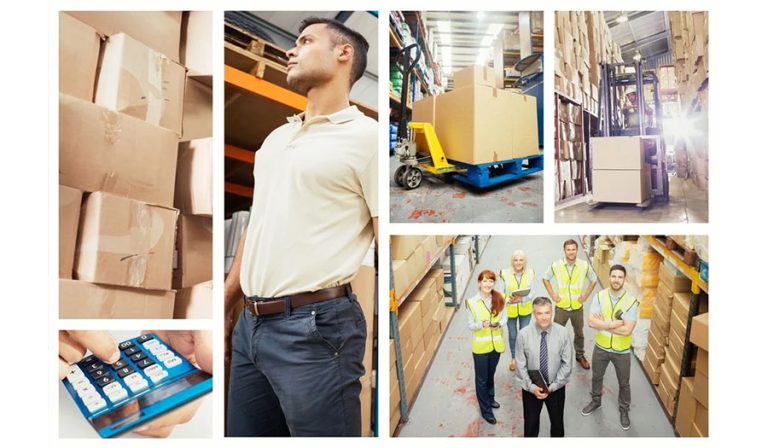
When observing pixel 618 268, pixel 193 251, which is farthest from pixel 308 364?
pixel 618 268

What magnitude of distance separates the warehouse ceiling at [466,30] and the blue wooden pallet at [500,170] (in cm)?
38

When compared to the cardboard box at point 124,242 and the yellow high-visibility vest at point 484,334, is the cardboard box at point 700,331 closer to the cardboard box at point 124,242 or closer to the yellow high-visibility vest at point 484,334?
the yellow high-visibility vest at point 484,334

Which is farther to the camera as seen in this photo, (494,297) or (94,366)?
(494,297)

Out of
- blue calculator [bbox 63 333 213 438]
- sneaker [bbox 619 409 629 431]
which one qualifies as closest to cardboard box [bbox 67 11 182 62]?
blue calculator [bbox 63 333 213 438]

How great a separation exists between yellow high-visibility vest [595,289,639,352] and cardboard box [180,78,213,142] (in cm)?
162

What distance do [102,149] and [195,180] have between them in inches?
12.2

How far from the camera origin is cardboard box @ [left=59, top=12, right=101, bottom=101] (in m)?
1.59

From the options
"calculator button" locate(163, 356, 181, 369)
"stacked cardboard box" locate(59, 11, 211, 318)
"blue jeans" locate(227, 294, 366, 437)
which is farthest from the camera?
"calculator button" locate(163, 356, 181, 369)

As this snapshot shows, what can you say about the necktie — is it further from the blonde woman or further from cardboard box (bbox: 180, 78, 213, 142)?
cardboard box (bbox: 180, 78, 213, 142)

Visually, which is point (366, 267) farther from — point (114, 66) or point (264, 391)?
point (114, 66)

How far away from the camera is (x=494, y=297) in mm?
1793

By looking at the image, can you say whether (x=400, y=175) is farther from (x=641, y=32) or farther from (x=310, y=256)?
(x=641, y=32)

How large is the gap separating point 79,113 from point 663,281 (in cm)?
224
